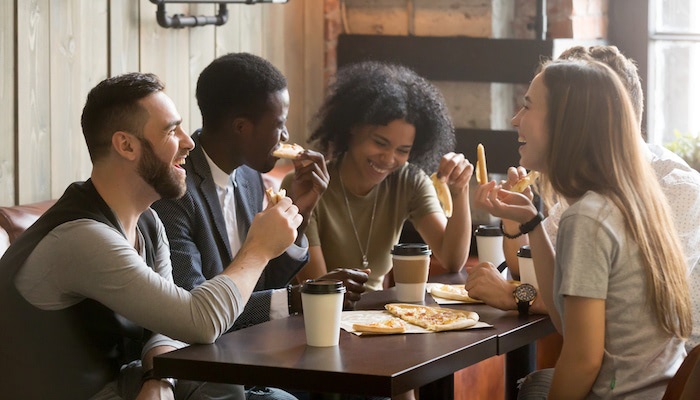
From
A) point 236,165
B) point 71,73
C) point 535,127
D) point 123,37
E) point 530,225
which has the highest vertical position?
point 123,37

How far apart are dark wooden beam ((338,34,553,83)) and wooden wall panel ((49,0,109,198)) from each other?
1268 mm

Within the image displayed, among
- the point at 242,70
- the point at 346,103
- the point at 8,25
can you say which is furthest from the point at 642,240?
the point at 8,25

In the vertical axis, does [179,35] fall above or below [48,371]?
above

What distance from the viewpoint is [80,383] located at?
2.24m

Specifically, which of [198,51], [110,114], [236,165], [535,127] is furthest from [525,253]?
[198,51]

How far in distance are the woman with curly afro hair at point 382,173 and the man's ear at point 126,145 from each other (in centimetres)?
104

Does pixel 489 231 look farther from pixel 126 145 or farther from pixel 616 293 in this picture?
pixel 126 145

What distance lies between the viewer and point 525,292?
2596 mm

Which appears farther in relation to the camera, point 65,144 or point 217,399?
point 65,144

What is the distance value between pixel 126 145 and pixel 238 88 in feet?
2.28

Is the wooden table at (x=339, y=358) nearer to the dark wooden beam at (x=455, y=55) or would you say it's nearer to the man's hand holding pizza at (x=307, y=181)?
the man's hand holding pizza at (x=307, y=181)

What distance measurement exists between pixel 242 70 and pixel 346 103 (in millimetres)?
678

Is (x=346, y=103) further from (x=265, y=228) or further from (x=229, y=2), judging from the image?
(x=265, y=228)

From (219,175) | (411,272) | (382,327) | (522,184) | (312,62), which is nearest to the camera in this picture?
(382,327)
